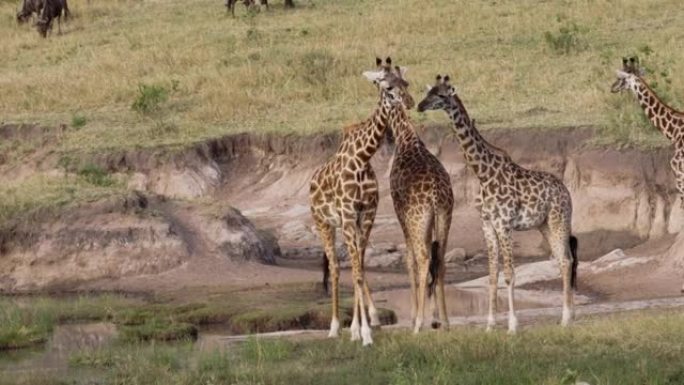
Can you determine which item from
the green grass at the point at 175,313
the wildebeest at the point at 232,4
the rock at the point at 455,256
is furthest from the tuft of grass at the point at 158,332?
the wildebeest at the point at 232,4

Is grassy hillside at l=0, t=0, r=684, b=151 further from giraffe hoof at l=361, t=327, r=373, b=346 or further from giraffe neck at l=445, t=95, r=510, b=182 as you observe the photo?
giraffe hoof at l=361, t=327, r=373, b=346

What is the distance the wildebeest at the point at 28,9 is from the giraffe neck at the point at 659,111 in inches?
946

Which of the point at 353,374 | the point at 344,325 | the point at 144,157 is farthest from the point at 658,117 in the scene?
the point at 144,157

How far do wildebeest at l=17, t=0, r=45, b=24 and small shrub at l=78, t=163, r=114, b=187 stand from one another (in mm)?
15015

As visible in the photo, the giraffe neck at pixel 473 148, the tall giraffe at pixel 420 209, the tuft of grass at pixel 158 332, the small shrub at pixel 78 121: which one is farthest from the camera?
the small shrub at pixel 78 121

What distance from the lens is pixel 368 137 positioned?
15.0m

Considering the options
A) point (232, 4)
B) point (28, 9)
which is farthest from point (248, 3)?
point (28, 9)

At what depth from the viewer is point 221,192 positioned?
26.5 meters

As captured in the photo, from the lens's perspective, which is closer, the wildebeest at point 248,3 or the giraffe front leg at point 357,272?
the giraffe front leg at point 357,272

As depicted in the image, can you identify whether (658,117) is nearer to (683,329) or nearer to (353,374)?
(683,329)

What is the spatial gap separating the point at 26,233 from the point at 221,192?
202 inches

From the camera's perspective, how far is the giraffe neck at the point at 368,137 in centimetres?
1493

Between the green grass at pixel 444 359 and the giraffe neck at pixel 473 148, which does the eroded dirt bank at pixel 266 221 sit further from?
the green grass at pixel 444 359

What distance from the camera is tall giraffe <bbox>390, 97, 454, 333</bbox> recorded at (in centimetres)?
1490
